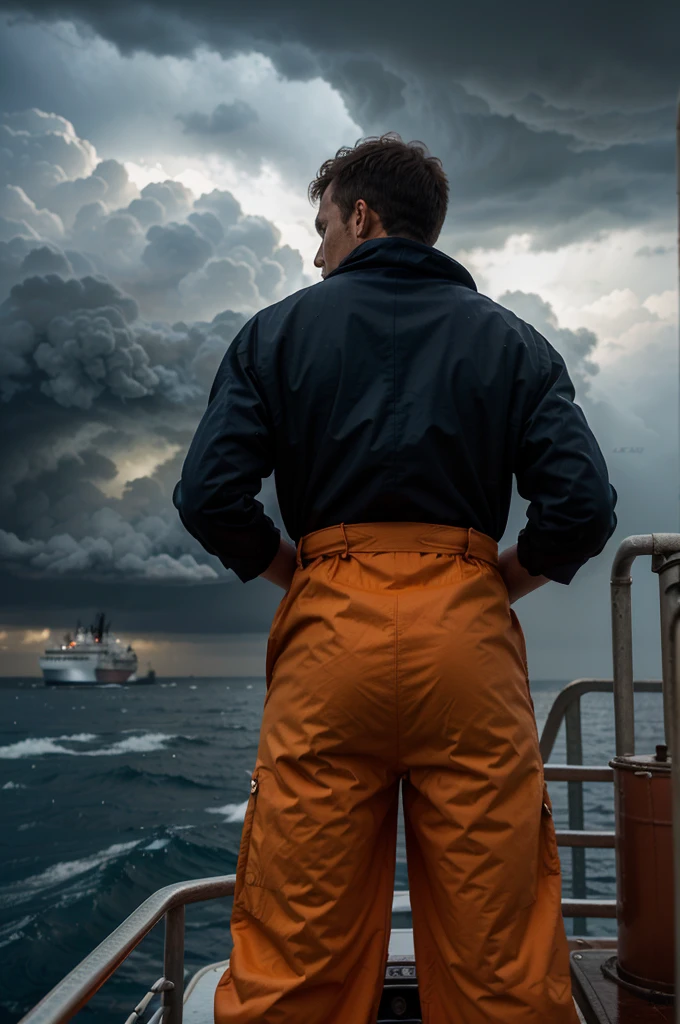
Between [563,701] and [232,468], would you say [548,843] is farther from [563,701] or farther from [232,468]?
[563,701]

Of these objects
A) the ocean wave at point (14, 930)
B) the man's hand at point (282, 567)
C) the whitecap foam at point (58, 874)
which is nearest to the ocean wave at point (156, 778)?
the whitecap foam at point (58, 874)

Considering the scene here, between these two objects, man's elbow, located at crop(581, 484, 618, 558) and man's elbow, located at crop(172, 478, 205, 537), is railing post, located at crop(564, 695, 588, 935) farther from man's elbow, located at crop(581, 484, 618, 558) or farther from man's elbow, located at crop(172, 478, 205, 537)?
man's elbow, located at crop(172, 478, 205, 537)

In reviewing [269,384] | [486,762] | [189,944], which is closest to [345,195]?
[269,384]

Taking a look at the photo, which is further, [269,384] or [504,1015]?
[269,384]

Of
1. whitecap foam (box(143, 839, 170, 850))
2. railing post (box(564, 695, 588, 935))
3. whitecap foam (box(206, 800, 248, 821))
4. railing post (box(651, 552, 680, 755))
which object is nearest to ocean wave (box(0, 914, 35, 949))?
whitecap foam (box(143, 839, 170, 850))

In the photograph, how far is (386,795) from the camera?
44.1 inches

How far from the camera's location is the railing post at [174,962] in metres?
1.49

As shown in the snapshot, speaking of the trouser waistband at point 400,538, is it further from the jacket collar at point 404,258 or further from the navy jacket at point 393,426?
the jacket collar at point 404,258

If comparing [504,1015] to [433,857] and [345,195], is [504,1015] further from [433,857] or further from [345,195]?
[345,195]

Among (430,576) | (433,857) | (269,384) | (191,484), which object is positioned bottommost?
(433,857)

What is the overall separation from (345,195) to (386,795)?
90 cm

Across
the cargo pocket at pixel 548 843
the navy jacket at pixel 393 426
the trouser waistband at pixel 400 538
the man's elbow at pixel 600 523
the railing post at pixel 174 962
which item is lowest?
the railing post at pixel 174 962

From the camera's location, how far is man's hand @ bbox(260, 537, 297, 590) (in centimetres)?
125

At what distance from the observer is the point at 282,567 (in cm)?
126
